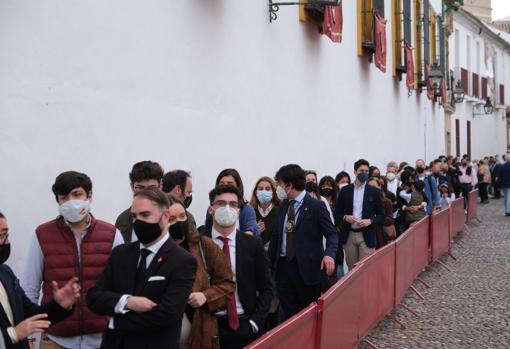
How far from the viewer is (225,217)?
5.08 m

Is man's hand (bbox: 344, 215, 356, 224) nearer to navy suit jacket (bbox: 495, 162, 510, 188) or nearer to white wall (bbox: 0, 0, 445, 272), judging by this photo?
white wall (bbox: 0, 0, 445, 272)

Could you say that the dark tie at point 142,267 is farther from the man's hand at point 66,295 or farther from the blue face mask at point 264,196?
the blue face mask at point 264,196

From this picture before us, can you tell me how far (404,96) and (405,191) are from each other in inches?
407

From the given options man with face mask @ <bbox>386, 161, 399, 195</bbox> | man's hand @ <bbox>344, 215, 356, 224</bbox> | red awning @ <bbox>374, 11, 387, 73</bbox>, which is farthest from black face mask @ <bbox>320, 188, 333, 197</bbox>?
red awning @ <bbox>374, 11, 387, 73</bbox>

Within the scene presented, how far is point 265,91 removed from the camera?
10.9 metres

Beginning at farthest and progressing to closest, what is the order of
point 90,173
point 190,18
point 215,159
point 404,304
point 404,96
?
point 404,96 → point 404,304 → point 215,159 → point 190,18 → point 90,173

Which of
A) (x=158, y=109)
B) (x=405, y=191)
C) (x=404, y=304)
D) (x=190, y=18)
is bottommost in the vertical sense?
(x=404, y=304)

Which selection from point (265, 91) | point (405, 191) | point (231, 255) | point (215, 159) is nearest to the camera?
point (231, 255)

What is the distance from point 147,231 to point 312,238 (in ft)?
10.1

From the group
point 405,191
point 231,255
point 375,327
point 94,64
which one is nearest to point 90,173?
point 94,64

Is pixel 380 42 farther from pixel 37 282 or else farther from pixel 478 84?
pixel 478 84

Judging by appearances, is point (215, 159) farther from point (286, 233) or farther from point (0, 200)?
point (0, 200)

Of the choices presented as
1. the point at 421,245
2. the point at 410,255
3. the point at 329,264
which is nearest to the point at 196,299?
the point at 329,264

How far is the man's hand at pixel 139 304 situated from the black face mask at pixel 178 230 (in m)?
0.74
